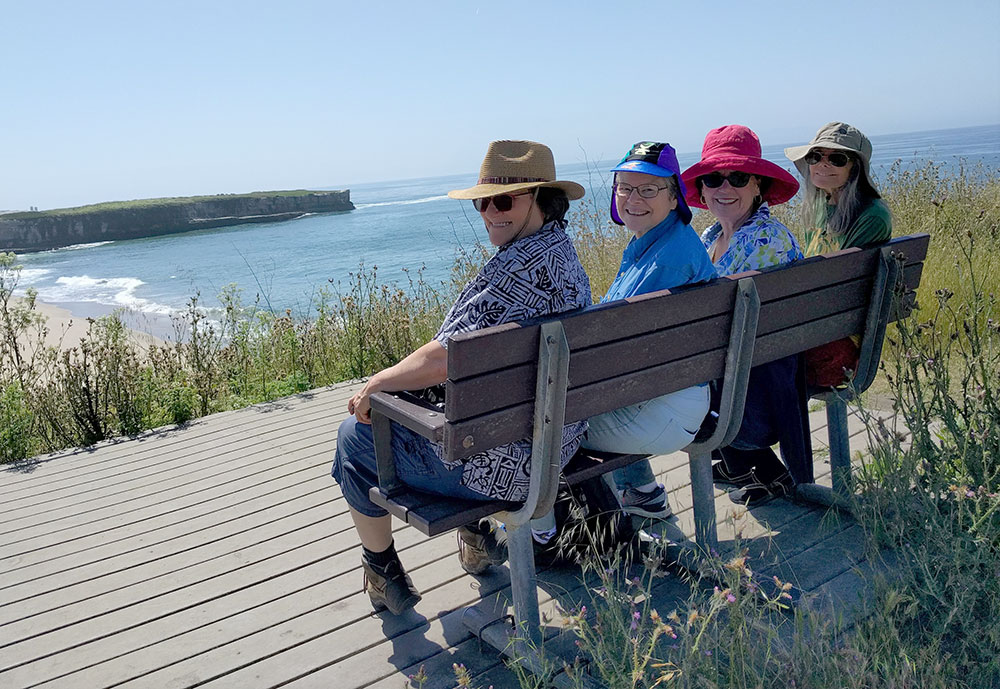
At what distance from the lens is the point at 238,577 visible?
330cm

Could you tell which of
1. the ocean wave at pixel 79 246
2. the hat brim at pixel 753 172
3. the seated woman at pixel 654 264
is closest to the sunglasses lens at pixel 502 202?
the seated woman at pixel 654 264

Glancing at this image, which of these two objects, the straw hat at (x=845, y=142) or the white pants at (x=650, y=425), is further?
the straw hat at (x=845, y=142)

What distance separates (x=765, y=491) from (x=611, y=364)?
1.51 metres

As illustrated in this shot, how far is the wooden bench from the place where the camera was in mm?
2168

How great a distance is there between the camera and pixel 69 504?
4195mm

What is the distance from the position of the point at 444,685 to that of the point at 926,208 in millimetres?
7329

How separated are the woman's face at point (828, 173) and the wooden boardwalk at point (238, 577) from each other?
129 cm

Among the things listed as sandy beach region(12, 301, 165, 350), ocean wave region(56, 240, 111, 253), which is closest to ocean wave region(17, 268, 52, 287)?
sandy beach region(12, 301, 165, 350)

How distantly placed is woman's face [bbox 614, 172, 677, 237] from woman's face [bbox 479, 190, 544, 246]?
0.41 metres

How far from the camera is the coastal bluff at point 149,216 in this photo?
240ft

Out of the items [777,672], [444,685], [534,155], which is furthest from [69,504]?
[777,672]

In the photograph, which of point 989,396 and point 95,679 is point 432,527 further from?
point 989,396

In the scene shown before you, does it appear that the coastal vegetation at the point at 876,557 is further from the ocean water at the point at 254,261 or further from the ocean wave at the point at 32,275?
the ocean wave at the point at 32,275

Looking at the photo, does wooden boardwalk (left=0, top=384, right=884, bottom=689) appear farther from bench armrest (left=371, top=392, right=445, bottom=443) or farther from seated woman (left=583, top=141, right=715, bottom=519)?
bench armrest (left=371, top=392, right=445, bottom=443)
